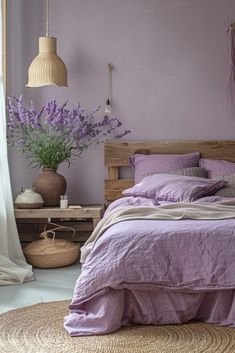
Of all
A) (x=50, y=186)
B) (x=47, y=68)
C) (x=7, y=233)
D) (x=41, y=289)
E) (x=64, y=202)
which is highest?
(x=47, y=68)

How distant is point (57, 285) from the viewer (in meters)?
3.55

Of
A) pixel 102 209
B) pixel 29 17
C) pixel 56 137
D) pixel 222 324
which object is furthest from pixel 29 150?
pixel 222 324

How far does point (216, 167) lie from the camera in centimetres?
424

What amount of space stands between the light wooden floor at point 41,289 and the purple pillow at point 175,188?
0.76 m

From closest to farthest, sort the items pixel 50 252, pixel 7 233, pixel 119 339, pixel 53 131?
pixel 119 339
pixel 7 233
pixel 50 252
pixel 53 131

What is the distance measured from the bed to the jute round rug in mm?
58

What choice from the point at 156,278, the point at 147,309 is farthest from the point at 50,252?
the point at 156,278

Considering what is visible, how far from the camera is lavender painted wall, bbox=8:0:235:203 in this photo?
445 centimetres

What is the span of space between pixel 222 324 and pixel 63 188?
1979 millimetres

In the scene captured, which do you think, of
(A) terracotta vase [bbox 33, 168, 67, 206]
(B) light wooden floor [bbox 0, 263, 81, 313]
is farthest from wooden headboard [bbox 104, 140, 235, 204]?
(B) light wooden floor [bbox 0, 263, 81, 313]

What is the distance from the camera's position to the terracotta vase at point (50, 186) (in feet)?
13.8

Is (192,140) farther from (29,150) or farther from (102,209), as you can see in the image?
(29,150)

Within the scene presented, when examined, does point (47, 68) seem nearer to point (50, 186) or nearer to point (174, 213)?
point (50, 186)

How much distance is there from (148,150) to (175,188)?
0.86 metres
